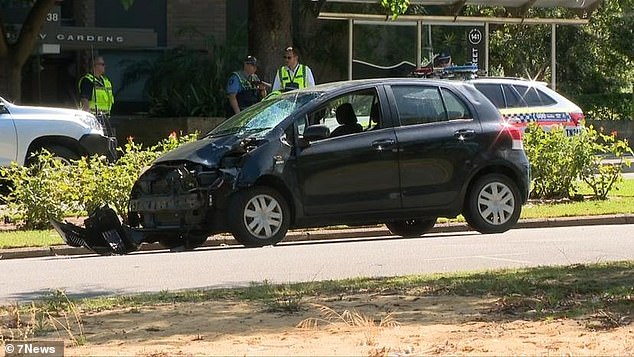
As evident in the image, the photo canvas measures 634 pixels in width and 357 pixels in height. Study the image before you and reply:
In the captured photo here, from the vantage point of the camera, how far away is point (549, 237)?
14.3m

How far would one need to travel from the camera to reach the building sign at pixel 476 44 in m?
25.2

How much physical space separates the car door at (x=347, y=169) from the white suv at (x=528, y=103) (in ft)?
22.1

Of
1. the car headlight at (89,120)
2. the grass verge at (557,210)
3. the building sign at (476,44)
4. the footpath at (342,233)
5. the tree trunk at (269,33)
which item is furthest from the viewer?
the building sign at (476,44)

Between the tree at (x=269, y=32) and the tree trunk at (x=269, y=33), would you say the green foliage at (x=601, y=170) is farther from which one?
the tree trunk at (x=269, y=33)

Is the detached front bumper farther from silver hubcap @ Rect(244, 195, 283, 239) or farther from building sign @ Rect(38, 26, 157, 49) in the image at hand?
silver hubcap @ Rect(244, 195, 283, 239)

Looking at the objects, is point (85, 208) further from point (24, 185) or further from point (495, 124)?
point (495, 124)

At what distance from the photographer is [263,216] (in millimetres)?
12742

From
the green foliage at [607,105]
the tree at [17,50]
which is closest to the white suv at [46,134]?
the tree at [17,50]

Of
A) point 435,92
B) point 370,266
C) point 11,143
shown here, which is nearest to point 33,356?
point 370,266

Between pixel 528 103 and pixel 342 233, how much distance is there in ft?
20.6

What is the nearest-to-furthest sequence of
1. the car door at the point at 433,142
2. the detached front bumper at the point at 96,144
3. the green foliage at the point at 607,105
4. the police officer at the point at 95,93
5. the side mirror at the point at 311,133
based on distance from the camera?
the side mirror at the point at 311,133, the car door at the point at 433,142, the detached front bumper at the point at 96,144, the police officer at the point at 95,93, the green foliage at the point at 607,105

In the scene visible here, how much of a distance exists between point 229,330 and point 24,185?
8.15 m

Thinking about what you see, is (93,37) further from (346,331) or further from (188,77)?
(346,331)

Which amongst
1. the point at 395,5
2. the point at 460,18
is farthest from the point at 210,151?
the point at 460,18
